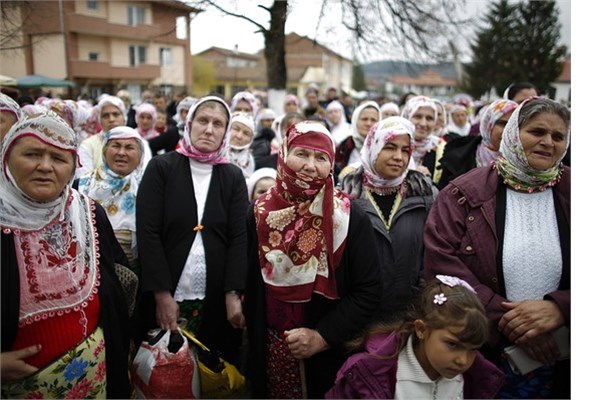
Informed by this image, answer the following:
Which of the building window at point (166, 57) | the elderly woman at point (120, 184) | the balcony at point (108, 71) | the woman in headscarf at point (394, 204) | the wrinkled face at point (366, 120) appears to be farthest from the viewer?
the building window at point (166, 57)

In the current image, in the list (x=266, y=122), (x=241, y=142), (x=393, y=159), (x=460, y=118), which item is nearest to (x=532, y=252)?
(x=393, y=159)

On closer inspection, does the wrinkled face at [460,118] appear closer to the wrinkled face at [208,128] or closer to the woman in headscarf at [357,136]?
the woman in headscarf at [357,136]

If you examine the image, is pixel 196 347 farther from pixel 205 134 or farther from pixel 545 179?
pixel 545 179

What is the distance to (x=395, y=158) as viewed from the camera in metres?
2.84

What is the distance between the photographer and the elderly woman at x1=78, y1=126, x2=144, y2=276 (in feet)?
10.3

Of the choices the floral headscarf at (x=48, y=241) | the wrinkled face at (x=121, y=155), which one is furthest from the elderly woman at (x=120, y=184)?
the floral headscarf at (x=48, y=241)

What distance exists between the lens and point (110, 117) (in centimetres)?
487

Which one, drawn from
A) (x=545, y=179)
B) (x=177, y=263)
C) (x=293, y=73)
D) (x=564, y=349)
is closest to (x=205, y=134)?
(x=177, y=263)

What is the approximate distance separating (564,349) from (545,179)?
824mm

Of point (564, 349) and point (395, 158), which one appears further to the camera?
point (395, 158)

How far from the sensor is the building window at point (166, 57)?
37.6 m

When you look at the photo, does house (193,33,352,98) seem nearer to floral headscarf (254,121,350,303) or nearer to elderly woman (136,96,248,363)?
elderly woman (136,96,248,363)

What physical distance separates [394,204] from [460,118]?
6633mm

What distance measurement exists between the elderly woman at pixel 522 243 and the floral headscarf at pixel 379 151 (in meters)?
0.59
